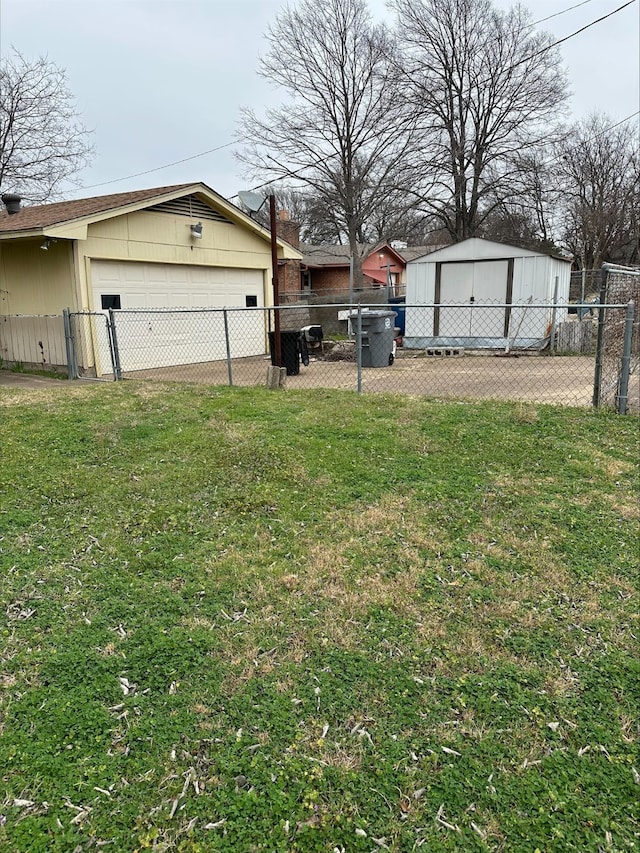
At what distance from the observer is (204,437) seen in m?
5.21

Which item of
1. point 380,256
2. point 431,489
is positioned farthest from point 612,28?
point 380,256

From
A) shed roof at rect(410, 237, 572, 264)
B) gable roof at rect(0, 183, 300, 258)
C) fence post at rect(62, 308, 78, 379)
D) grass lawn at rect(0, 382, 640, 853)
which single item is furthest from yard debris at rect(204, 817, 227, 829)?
shed roof at rect(410, 237, 572, 264)

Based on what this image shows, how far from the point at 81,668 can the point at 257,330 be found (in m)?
12.7

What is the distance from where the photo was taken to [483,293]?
47.7 feet

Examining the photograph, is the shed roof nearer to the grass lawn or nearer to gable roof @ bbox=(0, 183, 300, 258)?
gable roof @ bbox=(0, 183, 300, 258)

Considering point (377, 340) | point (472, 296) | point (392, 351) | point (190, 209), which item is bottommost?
point (392, 351)

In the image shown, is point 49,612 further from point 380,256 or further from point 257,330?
point 380,256

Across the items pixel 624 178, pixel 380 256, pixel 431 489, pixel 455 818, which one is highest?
pixel 624 178

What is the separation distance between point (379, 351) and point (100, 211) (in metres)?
6.02

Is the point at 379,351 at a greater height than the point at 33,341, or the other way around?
the point at 33,341

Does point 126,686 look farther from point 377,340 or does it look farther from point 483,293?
point 483,293

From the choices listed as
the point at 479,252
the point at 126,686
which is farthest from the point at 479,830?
the point at 479,252

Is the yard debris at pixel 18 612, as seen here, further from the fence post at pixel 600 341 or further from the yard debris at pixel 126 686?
the fence post at pixel 600 341

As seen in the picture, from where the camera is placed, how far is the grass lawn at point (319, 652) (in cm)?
169
